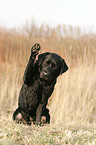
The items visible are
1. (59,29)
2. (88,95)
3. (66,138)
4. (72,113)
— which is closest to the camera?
(66,138)

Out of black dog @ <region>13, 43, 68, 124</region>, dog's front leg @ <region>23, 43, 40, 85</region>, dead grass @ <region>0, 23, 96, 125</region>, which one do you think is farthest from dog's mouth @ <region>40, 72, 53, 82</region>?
dead grass @ <region>0, 23, 96, 125</region>

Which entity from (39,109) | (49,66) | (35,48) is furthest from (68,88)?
(35,48)

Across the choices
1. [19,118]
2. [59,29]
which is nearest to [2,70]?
Answer: [59,29]

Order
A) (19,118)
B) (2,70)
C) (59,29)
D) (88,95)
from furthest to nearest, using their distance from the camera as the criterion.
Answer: (59,29), (2,70), (88,95), (19,118)

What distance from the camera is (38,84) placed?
9.70 feet

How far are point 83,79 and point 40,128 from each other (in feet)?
10.9

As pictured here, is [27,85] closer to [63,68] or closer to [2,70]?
[63,68]

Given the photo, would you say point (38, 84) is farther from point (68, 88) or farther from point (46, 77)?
point (68, 88)

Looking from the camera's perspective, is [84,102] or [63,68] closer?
[63,68]

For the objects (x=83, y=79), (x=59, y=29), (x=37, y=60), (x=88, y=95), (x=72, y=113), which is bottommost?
A: (x=72, y=113)

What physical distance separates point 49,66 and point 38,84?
1.03 feet

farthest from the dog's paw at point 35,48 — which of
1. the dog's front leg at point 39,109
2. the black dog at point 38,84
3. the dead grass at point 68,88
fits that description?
the dead grass at point 68,88

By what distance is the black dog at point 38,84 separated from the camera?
2789 millimetres

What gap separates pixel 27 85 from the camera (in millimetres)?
3039
